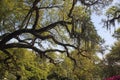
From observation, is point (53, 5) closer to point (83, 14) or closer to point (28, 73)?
point (83, 14)

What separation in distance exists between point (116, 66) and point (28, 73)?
16854mm

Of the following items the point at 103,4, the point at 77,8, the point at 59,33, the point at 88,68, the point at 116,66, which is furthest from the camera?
the point at 116,66

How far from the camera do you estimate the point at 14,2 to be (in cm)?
2348

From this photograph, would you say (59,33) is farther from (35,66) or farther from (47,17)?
(35,66)

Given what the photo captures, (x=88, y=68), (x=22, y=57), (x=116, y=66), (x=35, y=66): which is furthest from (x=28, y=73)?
(x=116, y=66)

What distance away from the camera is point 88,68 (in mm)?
27844

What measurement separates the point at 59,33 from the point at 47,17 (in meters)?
1.53

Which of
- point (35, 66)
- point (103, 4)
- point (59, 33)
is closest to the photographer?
point (103, 4)

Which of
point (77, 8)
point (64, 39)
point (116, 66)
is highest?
point (77, 8)

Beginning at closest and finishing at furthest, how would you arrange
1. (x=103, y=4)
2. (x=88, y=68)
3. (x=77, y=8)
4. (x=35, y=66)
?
(x=103, y=4)
(x=77, y=8)
(x=88, y=68)
(x=35, y=66)

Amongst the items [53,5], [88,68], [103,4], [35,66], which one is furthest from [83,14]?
[35,66]

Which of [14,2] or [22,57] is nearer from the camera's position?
[14,2]

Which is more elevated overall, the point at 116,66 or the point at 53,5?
the point at 53,5

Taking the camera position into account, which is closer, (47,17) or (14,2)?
(14,2)
